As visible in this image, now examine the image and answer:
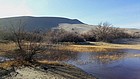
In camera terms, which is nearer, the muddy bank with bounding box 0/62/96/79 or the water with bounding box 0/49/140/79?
the muddy bank with bounding box 0/62/96/79

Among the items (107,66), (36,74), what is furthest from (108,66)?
(36,74)

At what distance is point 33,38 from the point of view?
2142cm

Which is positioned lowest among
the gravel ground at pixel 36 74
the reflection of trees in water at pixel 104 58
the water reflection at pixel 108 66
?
the reflection of trees in water at pixel 104 58

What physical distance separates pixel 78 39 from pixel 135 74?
46.6 m

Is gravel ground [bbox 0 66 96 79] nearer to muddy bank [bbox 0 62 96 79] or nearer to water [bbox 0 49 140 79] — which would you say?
muddy bank [bbox 0 62 96 79]

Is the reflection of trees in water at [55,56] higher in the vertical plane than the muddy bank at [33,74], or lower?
lower

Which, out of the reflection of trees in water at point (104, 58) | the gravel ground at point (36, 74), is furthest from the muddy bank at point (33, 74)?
the reflection of trees in water at point (104, 58)

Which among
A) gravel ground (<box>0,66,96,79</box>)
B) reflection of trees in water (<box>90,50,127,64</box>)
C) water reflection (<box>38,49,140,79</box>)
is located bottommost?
reflection of trees in water (<box>90,50,127,64</box>)

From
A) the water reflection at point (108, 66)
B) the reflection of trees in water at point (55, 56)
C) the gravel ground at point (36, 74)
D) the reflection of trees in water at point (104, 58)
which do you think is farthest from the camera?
the reflection of trees in water at point (55, 56)

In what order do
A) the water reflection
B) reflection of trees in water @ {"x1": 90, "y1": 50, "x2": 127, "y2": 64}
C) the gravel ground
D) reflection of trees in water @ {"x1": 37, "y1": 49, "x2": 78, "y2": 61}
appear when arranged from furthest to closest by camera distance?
reflection of trees in water @ {"x1": 37, "y1": 49, "x2": 78, "y2": 61}, reflection of trees in water @ {"x1": 90, "y1": 50, "x2": 127, "y2": 64}, the water reflection, the gravel ground

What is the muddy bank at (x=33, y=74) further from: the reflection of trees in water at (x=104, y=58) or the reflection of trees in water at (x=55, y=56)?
the reflection of trees in water at (x=104, y=58)

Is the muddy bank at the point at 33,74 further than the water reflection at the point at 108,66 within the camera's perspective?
No

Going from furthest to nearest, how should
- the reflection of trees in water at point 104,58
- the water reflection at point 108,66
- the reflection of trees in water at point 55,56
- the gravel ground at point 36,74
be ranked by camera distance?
the reflection of trees in water at point 55,56, the reflection of trees in water at point 104,58, the water reflection at point 108,66, the gravel ground at point 36,74

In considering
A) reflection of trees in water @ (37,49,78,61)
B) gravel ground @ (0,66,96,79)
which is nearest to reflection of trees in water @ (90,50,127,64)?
reflection of trees in water @ (37,49,78,61)
